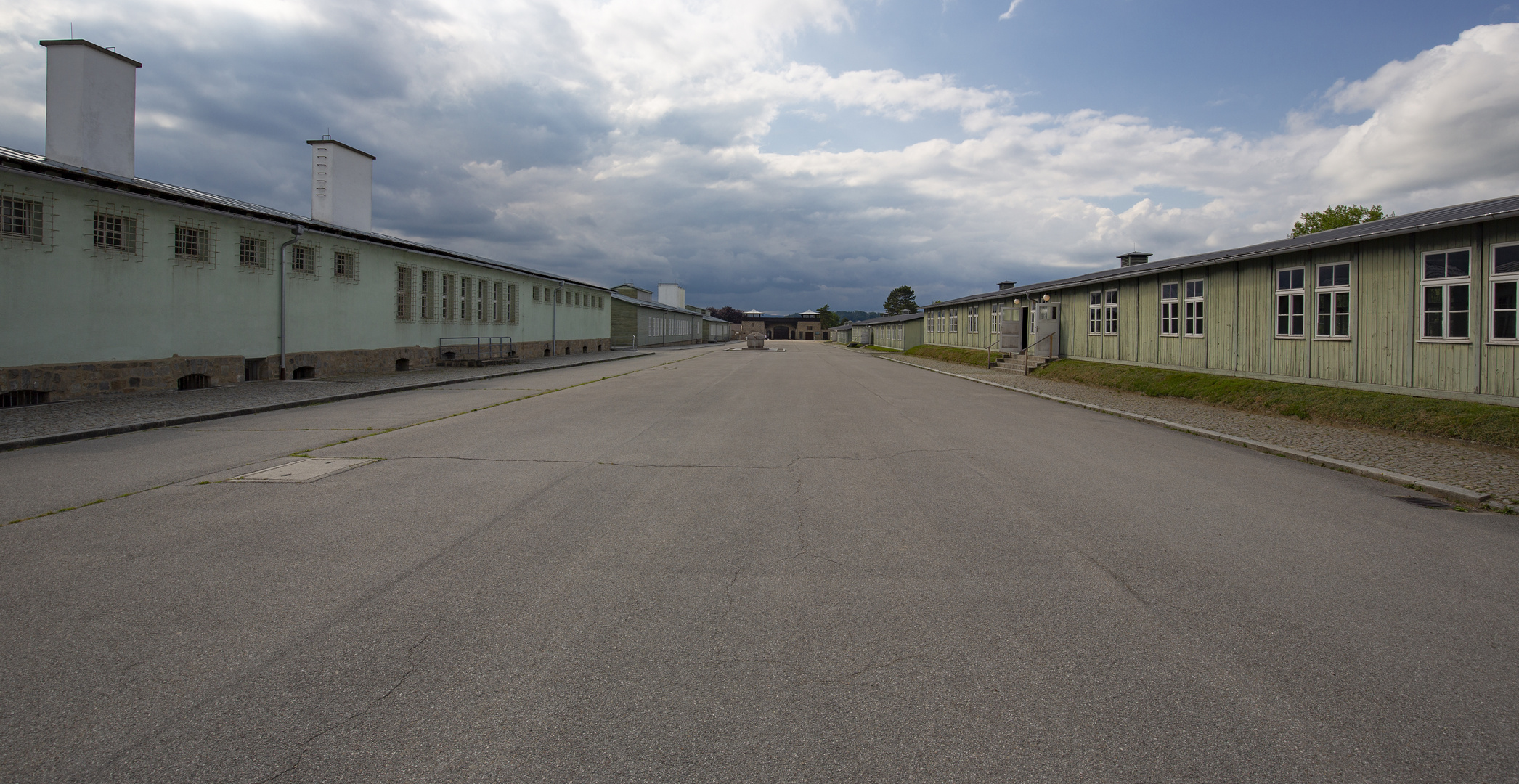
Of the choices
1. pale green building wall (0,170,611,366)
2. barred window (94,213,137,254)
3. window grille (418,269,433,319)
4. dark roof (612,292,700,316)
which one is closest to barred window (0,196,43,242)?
pale green building wall (0,170,611,366)

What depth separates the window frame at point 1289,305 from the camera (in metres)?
16.6

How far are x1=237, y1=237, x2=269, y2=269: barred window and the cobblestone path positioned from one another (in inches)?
123

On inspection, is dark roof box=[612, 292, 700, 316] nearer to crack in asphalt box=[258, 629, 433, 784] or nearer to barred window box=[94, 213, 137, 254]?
barred window box=[94, 213, 137, 254]

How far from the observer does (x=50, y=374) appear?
531 inches

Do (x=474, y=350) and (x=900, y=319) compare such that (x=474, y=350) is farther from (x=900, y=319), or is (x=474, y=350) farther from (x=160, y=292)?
(x=900, y=319)

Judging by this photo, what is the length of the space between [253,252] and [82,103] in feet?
14.5

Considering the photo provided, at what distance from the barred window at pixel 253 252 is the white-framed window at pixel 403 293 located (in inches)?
263

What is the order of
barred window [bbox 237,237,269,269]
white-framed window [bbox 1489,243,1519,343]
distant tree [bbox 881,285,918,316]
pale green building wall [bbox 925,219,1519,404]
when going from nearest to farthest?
white-framed window [bbox 1489,243,1519,343] → pale green building wall [bbox 925,219,1519,404] → barred window [bbox 237,237,269,269] → distant tree [bbox 881,285,918,316]

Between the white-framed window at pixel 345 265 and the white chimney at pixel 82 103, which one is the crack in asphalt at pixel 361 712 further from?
the white-framed window at pixel 345 265

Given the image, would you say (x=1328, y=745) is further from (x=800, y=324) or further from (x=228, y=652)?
(x=800, y=324)

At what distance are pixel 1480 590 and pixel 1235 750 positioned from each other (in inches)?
139

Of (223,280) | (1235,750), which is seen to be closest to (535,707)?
(1235,750)

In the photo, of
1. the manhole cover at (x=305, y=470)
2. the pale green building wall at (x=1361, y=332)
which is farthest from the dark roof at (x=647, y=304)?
the manhole cover at (x=305, y=470)

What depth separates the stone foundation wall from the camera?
1335 cm
